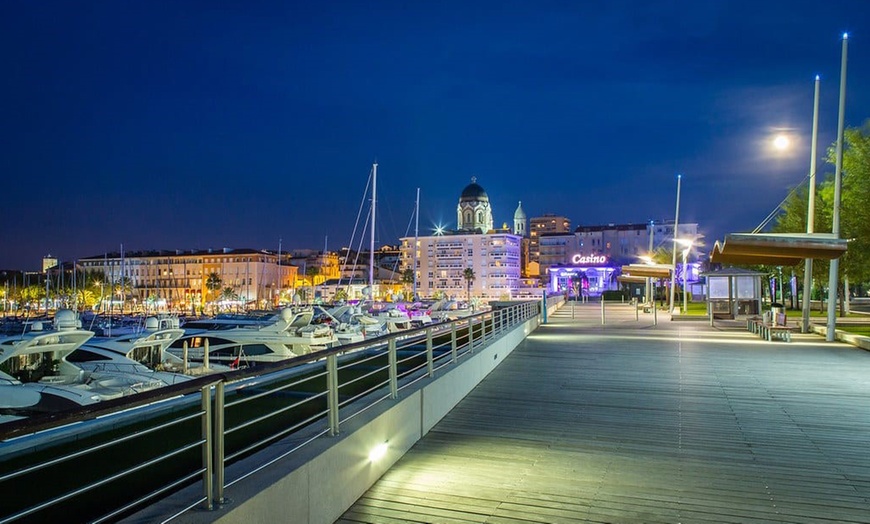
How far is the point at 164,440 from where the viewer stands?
8.88 meters

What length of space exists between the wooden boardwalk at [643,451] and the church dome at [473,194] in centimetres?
16550

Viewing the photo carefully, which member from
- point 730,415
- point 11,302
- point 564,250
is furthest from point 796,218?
point 564,250

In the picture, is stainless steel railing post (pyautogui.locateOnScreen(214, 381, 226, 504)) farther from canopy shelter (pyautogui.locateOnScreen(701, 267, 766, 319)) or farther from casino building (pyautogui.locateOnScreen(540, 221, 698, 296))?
casino building (pyautogui.locateOnScreen(540, 221, 698, 296))

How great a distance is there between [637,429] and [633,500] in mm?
2808

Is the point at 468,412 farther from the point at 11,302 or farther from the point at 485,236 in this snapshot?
the point at 485,236

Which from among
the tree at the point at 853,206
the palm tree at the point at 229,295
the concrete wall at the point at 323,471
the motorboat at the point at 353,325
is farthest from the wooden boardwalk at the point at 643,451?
the palm tree at the point at 229,295

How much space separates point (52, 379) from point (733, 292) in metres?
26.3

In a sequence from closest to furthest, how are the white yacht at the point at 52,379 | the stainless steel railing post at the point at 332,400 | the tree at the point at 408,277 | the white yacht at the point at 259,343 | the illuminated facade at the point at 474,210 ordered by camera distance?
the stainless steel railing post at the point at 332,400, the white yacht at the point at 52,379, the white yacht at the point at 259,343, the tree at the point at 408,277, the illuminated facade at the point at 474,210

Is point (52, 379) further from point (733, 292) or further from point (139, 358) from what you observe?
point (733, 292)

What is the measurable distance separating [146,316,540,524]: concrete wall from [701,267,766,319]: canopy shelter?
24.3 meters

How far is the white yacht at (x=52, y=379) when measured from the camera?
45.0 ft

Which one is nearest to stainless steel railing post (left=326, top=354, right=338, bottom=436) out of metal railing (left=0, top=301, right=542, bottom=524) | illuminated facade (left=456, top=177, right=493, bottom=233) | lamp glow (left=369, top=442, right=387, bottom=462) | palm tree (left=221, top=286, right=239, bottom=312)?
metal railing (left=0, top=301, right=542, bottom=524)

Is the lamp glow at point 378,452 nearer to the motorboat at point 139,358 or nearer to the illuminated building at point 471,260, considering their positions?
the motorboat at point 139,358

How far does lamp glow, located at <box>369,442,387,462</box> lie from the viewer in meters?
6.12
